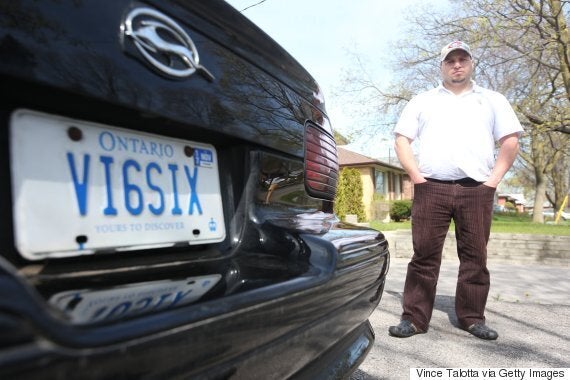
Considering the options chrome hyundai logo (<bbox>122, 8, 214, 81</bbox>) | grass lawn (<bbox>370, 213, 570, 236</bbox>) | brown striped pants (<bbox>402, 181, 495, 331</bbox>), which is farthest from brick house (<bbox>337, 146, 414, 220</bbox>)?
chrome hyundai logo (<bbox>122, 8, 214, 81</bbox>)

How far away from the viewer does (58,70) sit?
33.9 inches

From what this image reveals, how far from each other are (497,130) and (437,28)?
33.9 feet

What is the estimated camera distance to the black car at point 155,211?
75 centimetres

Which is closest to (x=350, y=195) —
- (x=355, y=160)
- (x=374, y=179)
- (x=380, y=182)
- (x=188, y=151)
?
(x=355, y=160)

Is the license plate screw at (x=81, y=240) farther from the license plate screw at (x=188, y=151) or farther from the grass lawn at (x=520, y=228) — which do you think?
the grass lawn at (x=520, y=228)

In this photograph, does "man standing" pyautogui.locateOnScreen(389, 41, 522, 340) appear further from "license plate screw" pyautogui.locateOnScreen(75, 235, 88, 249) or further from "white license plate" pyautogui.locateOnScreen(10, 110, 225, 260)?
"license plate screw" pyautogui.locateOnScreen(75, 235, 88, 249)

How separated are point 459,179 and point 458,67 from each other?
73 centimetres

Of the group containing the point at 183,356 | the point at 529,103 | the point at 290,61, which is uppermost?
the point at 529,103

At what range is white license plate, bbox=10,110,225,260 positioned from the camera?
88cm

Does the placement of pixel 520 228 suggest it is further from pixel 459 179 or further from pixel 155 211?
pixel 155 211

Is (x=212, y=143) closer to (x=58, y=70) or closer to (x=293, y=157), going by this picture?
(x=293, y=157)

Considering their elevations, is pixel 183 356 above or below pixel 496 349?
above

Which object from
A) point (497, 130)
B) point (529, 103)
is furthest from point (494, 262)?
point (529, 103)

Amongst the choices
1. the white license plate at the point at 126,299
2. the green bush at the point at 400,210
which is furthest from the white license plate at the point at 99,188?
the green bush at the point at 400,210
